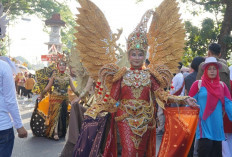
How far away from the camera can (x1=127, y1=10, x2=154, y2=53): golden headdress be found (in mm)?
4099

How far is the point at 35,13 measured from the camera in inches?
1163

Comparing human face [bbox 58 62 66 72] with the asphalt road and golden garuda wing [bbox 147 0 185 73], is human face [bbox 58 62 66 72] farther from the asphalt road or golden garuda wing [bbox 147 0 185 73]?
golden garuda wing [bbox 147 0 185 73]

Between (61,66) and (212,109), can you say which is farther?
(61,66)

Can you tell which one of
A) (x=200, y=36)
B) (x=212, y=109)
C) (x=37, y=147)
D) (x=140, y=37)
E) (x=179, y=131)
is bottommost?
(x=37, y=147)

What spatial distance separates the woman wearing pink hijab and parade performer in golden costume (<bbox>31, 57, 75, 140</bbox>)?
375 centimetres

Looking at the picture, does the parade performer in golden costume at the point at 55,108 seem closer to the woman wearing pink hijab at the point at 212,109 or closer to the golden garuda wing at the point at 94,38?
the golden garuda wing at the point at 94,38

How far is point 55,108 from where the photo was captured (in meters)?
7.96

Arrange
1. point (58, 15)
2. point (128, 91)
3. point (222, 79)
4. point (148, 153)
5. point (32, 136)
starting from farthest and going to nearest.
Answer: point (58, 15), point (32, 136), point (222, 79), point (148, 153), point (128, 91)

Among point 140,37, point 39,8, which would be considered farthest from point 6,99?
point 39,8

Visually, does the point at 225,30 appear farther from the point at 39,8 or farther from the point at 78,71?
the point at 39,8

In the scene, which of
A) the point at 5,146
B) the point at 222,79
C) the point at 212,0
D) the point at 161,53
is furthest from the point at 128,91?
the point at 212,0

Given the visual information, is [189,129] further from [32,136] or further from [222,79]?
[32,136]

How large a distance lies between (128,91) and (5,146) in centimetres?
161

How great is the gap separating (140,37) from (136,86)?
65cm
